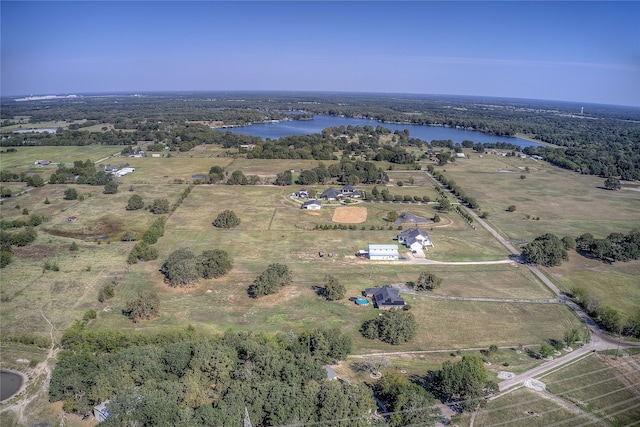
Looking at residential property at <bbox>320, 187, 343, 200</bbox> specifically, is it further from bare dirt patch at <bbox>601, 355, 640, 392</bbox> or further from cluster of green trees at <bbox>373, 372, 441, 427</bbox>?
cluster of green trees at <bbox>373, 372, 441, 427</bbox>

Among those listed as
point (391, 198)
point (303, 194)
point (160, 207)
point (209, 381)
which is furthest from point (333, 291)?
point (391, 198)

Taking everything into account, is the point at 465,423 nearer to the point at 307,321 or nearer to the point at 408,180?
the point at 307,321

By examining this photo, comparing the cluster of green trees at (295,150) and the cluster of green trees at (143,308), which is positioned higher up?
the cluster of green trees at (295,150)

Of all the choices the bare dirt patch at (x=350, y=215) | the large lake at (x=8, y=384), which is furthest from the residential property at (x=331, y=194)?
the large lake at (x=8, y=384)

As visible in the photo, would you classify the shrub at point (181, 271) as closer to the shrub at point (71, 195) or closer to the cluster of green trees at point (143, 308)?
the cluster of green trees at point (143, 308)

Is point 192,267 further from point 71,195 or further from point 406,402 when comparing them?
point 71,195

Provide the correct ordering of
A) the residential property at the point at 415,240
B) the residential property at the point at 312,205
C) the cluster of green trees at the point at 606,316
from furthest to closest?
the residential property at the point at 312,205 → the residential property at the point at 415,240 → the cluster of green trees at the point at 606,316

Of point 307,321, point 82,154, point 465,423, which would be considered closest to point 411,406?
point 465,423
